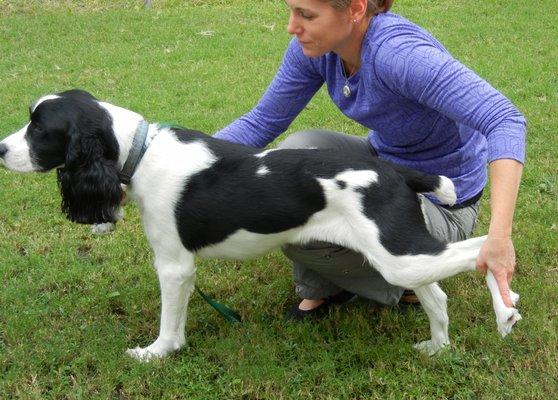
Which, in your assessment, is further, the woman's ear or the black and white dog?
the woman's ear

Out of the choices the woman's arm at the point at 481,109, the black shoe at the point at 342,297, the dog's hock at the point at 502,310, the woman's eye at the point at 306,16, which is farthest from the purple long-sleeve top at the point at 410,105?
the black shoe at the point at 342,297

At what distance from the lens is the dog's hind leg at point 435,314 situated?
318 cm

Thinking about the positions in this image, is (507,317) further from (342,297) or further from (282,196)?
(342,297)

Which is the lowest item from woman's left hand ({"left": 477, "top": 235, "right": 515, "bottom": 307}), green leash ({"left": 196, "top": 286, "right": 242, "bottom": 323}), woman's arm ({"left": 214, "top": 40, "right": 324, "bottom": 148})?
green leash ({"left": 196, "top": 286, "right": 242, "bottom": 323})

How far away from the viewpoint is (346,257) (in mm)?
3266

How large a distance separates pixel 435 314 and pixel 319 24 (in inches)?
55.0

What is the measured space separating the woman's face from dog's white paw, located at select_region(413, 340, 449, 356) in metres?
1.44

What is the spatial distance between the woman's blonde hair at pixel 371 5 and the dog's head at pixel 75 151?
1.04 m

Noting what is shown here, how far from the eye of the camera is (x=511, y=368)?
3.09 m

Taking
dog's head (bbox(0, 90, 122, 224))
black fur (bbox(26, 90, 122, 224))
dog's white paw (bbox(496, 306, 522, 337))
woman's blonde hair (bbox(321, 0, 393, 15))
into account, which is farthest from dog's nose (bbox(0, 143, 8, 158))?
dog's white paw (bbox(496, 306, 522, 337))

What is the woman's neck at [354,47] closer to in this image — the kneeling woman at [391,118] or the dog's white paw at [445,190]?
the kneeling woman at [391,118]

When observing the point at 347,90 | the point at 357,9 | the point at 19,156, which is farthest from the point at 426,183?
the point at 19,156

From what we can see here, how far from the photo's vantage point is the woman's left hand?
248 centimetres

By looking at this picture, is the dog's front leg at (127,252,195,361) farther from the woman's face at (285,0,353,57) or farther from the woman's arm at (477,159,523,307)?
the woman's arm at (477,159,523,307)
